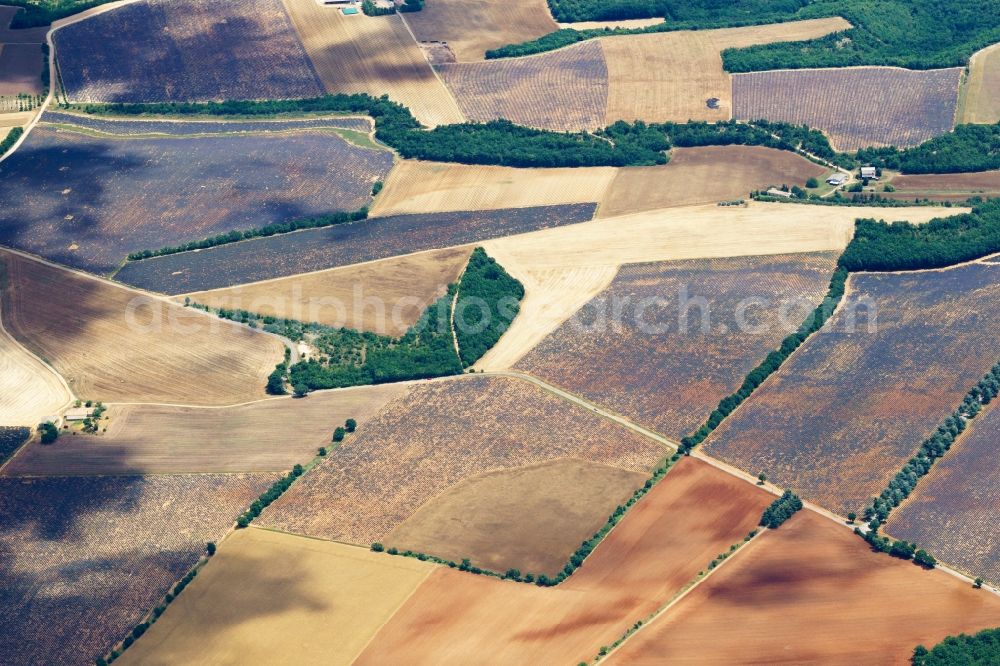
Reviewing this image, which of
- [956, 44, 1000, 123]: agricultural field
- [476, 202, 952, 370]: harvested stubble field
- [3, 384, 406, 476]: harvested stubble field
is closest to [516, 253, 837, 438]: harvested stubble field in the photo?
[476, 202, 952, 370]: harvested stubble field

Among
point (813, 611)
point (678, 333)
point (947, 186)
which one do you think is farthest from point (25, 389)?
point (947, 186)

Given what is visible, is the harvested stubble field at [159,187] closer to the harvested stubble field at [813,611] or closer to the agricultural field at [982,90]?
the agricultural field at [982,90]

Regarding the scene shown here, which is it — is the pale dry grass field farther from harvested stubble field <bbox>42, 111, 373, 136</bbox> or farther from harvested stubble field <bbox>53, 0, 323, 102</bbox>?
harvested stubble field <bbox>53, 0, 323, 102</bbox>

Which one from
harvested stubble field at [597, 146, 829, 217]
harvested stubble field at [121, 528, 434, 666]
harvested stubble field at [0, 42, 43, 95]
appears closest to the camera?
harvested stubble field at [121, 528, 434, 666]

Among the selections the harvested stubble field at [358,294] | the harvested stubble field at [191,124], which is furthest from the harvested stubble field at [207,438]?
the harvested stubble field at [191,124]

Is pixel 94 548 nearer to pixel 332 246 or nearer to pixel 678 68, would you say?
pixel 332 246

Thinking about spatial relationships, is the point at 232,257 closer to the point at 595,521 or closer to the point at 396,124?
the point at 396,124
